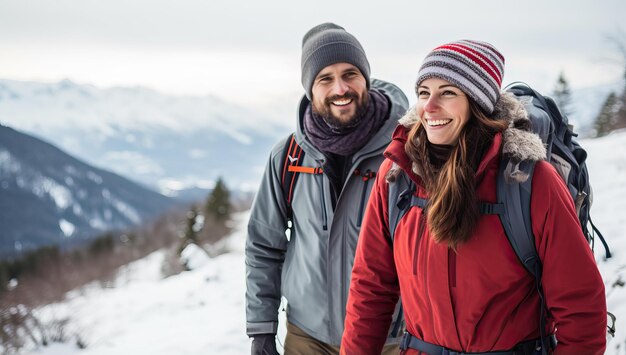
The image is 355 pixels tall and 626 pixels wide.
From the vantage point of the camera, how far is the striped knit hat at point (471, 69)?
1.82m

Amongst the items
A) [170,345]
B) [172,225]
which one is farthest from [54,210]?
[170,345]

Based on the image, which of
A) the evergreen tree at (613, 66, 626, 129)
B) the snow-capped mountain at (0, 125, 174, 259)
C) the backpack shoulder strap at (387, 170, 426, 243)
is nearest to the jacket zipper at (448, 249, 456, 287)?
the backpack shoulder strap at (387, 170, 426, 243)

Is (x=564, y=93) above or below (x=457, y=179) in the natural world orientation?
below

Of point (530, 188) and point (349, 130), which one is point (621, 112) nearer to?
point (349, 130)

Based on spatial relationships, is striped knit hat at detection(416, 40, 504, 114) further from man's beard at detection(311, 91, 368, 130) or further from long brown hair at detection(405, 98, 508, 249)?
man's beard at detection(311, 91, 368, 130)

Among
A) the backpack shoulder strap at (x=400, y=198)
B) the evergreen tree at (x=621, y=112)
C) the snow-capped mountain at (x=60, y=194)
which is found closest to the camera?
the backpack shoulder strap at (x=400, y=198)

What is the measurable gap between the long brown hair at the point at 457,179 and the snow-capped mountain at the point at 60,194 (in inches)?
A: 6318

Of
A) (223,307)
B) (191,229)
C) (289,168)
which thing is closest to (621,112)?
(223,307)

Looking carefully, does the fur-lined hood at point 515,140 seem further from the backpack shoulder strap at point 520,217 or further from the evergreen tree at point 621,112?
the evergreen tree at point 621,112

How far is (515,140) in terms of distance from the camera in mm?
1716

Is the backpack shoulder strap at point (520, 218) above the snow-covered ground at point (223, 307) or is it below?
above

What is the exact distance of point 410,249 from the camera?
6.25 ft

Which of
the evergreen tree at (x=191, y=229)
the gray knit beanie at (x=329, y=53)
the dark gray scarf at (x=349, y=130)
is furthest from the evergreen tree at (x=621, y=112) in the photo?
the dark gray scarf at (x=349, y=130)

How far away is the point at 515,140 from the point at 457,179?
0.76 feet
